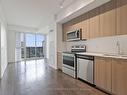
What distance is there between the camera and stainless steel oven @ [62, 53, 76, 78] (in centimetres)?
471

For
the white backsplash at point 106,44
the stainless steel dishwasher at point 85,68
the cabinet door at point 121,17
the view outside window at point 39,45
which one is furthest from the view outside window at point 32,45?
the cabinet door at point 121,17

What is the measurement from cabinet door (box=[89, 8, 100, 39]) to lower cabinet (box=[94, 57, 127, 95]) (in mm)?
977

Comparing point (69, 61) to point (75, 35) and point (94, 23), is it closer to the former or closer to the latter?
point (75, 35)

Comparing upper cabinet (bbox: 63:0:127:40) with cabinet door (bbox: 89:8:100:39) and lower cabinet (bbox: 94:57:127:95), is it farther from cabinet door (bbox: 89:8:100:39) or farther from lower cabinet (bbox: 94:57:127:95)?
lower cabinet (bbox: 94:57:127:95)

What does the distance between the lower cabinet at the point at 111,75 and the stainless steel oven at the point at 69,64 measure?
1.30m

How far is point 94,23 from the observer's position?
4094mm

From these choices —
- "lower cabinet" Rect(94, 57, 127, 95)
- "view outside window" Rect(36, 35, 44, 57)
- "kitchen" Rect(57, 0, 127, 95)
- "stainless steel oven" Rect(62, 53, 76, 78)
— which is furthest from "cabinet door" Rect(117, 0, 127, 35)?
"view outside window" Rect(36, 35, 44, 57)

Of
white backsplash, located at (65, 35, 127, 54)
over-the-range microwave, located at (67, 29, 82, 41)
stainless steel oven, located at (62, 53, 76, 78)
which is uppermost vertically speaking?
over-the-range microwave, located at (67, 29, 82, 41)

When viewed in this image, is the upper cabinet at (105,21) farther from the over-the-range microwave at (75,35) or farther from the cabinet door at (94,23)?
the over-the-range microwave at (75,35)

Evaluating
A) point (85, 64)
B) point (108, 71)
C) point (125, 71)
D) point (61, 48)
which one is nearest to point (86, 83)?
point (85, 64)

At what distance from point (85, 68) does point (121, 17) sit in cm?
183

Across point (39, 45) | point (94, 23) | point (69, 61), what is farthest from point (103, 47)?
point (39, 45)

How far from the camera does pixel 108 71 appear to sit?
303 centimetres

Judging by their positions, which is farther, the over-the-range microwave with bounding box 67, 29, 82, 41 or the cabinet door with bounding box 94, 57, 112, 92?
the over-the-range microwave with bounding box 67, 29, 82, 41
